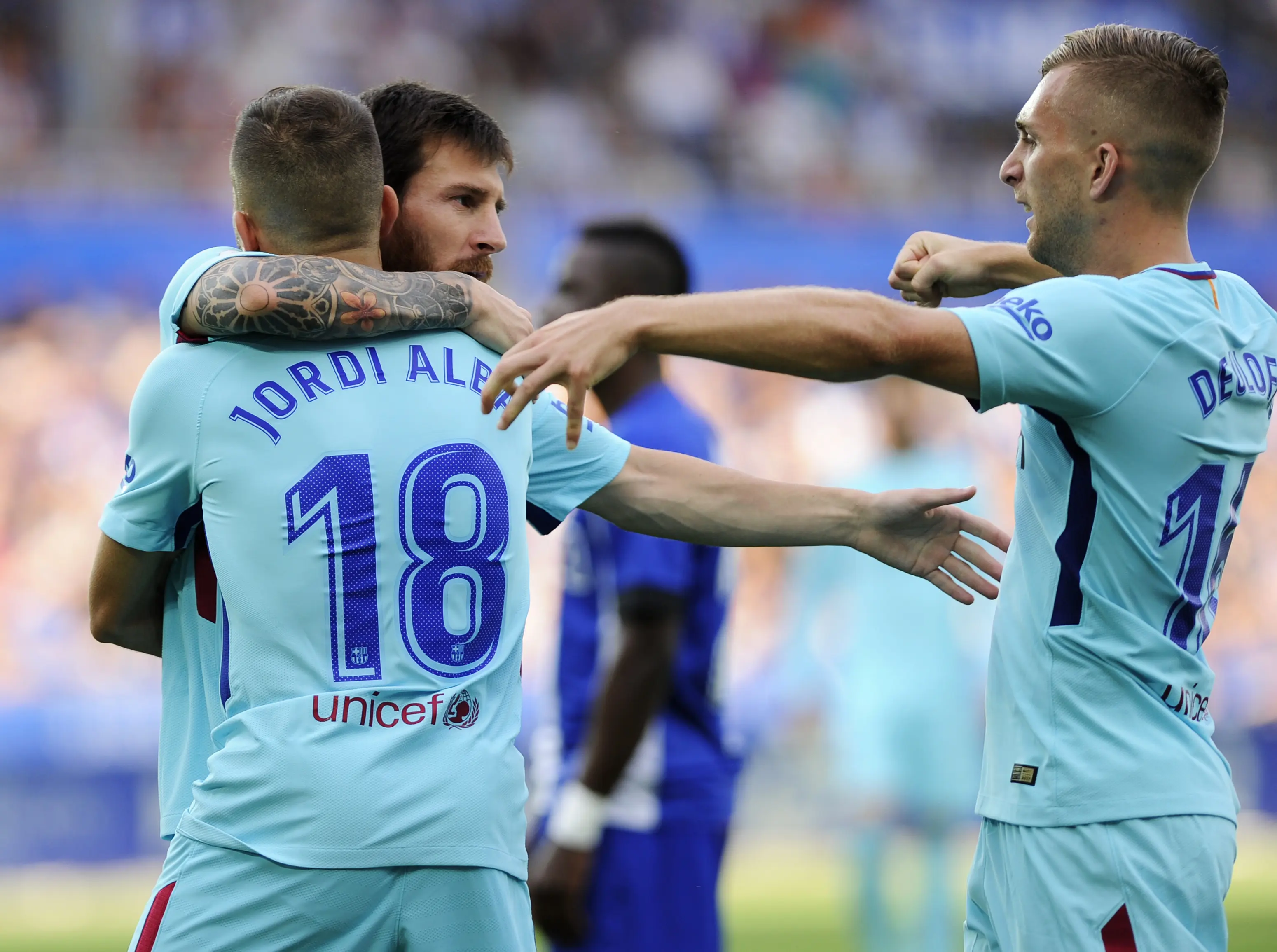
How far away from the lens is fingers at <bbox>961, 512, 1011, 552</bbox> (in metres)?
3.44

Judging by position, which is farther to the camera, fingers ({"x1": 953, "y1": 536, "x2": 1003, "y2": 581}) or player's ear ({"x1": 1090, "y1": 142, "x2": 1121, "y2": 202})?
fingers ({"x1": 953, "y1": 536, "x2": 1003, "y2": 581})

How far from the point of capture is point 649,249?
5273 millimetres

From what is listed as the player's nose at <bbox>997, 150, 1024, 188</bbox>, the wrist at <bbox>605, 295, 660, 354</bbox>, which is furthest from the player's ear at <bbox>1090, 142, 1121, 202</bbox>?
the wrist at <bbox>605, 295, 660, 354</bbox>

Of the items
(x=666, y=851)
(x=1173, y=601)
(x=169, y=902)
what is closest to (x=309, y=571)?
(x=169, y=902)

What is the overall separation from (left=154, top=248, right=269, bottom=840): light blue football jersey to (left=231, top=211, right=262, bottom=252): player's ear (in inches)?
1.0

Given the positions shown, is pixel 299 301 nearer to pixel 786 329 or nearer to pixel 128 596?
pixel 128 596

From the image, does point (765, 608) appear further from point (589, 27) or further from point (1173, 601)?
point (1173, 601)

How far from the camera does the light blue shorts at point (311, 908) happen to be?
2.58 m

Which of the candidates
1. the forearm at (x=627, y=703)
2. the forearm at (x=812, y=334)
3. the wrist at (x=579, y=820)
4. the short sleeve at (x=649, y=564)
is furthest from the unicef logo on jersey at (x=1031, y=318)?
the wrist at (x=579, y=820)

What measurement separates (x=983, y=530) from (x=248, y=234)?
1699 mm

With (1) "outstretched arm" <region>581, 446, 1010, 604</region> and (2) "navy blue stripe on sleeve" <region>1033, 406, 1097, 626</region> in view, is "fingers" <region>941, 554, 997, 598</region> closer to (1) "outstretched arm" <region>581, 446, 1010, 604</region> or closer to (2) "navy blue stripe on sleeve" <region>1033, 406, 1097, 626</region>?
(1) "outstretched arm" <region>581, 446, 1010, 604</region>

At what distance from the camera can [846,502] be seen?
11.2ft

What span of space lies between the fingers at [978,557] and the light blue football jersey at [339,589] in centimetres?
119

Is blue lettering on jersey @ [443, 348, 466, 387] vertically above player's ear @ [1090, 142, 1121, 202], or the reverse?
player's ear @ [1090, 142, 1121, 202]
